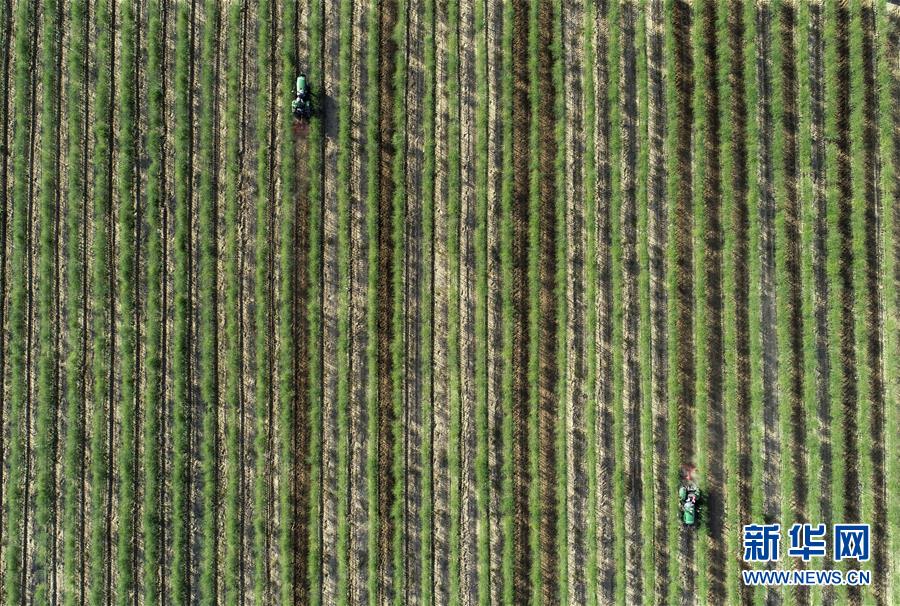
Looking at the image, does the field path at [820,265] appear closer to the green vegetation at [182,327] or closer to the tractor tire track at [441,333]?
the tractor tire track at [441,333]

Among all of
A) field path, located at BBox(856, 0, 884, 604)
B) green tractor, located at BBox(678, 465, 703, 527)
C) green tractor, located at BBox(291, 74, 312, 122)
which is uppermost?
green tractor, located at BBox(291, 74, 312, 122)

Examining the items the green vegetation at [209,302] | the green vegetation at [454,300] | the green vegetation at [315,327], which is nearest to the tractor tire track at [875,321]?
the green vegetation at [454,300]

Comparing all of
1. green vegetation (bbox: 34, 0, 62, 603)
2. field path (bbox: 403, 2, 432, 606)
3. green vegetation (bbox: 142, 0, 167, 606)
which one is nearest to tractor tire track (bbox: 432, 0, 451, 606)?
field path (bbox: 403, 2, 432, 606)

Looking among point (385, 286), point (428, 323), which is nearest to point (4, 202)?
point (385, 286)

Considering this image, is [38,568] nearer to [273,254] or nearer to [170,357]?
[170,357]

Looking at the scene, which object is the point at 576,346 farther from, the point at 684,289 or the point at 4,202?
the point at 4,202

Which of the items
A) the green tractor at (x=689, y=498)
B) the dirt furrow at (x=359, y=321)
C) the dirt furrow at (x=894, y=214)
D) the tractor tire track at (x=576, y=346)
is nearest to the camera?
the green tractor at (x=689, y=498)

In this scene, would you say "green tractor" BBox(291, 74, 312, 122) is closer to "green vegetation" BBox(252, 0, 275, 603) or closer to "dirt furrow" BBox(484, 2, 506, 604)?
"green vegetation" BBox(252, 0, 275, 603)
